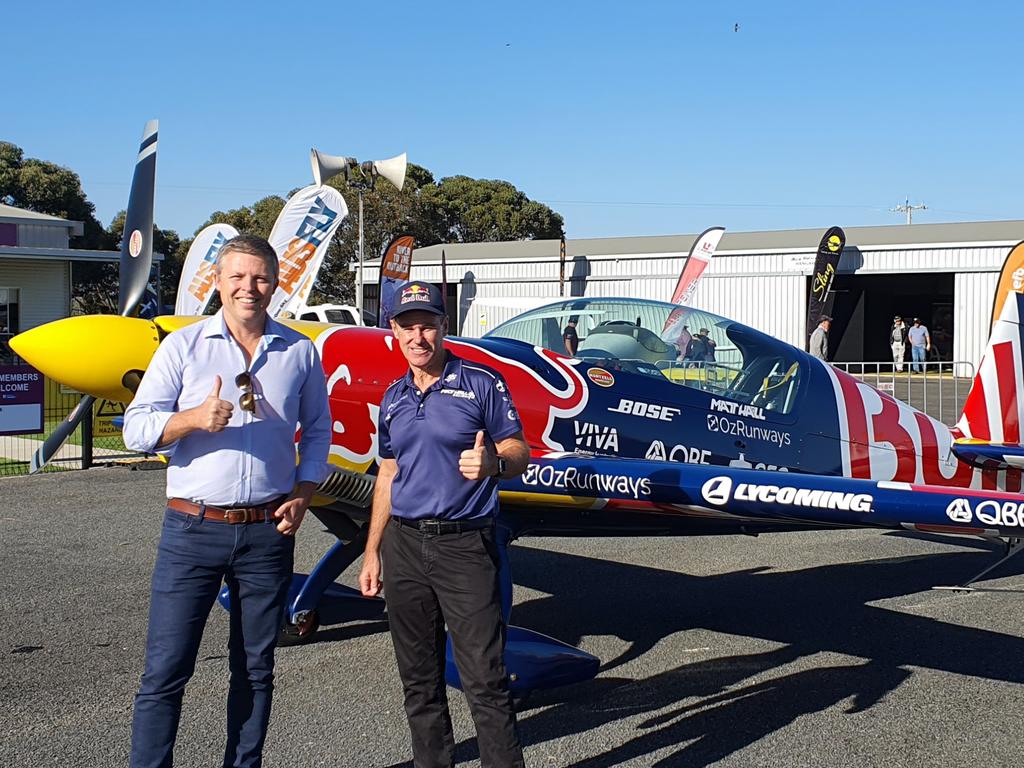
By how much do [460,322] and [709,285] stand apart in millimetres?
8685

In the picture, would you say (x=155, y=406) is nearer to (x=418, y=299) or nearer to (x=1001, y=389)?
(x=418, y=299)

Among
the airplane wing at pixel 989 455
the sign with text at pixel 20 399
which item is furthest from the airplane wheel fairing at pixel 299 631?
the sign with text at pixel 20 399

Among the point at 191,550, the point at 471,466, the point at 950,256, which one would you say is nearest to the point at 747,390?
the point at 471,466

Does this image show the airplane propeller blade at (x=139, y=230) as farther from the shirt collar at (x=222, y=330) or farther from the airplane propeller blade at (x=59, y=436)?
the shirt collar at (x=222, y=330)

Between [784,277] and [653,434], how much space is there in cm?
2851

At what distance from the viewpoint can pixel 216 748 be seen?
3979mm

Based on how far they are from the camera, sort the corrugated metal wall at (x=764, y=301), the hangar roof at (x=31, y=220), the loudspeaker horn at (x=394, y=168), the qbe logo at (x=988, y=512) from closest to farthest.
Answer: the qbe logo at (x=988, y=512) < the loudspeaker horn at (x=394, y=168) < the hangar roof at (x=31, y=220) < the corrugated metal wall at (x=764, y=301)

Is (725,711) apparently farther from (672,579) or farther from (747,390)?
(672,579)

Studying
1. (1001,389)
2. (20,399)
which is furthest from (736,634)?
(20,399)

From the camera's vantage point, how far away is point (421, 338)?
329cm

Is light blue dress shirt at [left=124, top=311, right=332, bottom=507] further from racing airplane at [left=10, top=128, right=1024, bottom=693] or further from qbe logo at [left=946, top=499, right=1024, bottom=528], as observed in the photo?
qbe logo at [left=946, top=499, right=1024, bottom=528]

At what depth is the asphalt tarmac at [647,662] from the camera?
4.08 metres

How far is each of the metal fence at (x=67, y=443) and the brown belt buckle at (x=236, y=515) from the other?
9.34 meters

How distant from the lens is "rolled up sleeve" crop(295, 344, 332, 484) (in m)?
3.29
